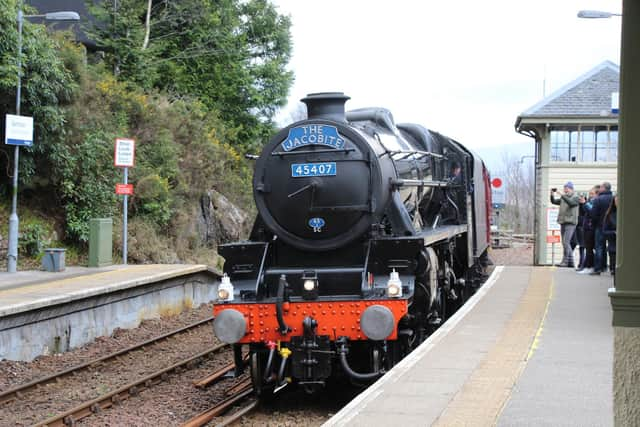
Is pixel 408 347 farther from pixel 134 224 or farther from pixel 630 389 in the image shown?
pixel 134 224

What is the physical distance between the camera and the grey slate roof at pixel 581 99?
25.5 meters

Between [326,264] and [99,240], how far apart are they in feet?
28.6

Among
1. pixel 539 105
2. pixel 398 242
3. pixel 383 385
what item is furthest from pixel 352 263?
pixel 539 105

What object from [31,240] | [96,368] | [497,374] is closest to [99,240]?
[31,240]

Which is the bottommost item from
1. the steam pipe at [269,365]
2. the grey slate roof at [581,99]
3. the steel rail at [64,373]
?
the steel rail at [64,373]

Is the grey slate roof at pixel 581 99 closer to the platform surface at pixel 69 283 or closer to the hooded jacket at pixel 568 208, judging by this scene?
the hooded jacket at pixel 568 208

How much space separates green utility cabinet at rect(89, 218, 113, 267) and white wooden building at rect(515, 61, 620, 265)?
47.6 ft

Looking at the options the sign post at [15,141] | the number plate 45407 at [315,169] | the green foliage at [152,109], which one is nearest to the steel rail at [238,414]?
the number plate 45407 at [315,169]

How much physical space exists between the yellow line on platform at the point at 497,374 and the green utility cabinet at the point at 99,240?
352 inches

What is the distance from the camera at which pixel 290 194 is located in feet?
27.2

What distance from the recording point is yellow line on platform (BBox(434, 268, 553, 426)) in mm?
5457

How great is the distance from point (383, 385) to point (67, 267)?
1108cm

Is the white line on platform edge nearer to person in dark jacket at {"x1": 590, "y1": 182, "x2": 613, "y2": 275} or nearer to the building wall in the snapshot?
person in dark jacket at {"x1": 590, "y1": 182, "x2": 613, "y2": 275}

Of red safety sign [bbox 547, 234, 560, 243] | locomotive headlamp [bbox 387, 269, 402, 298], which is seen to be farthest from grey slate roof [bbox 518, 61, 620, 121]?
locomotive headlamp [bbox 387, 269, 402, 298]
